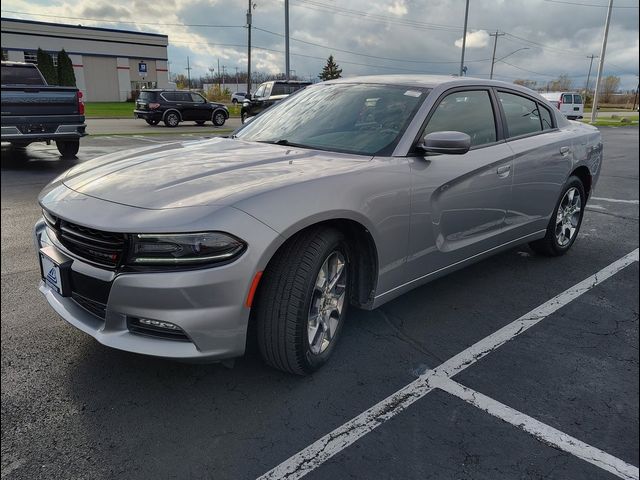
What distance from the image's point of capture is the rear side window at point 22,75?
7.46 metres

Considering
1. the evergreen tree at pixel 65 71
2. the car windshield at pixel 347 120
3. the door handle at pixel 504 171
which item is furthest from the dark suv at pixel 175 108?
the door handle at pixel 504 171

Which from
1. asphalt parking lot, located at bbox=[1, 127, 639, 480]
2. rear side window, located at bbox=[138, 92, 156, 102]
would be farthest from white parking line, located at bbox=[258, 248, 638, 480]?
rear side window, located at bbox=[138, 92, 156, 102]

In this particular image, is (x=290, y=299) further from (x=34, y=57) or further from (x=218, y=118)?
(x=218, y=118)

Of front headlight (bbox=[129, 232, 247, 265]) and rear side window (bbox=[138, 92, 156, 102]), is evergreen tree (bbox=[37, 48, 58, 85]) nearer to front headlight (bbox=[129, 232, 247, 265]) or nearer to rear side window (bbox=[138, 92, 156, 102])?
front headlight (bbox=[129, 232, 247, 265])

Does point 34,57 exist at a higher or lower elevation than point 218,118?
higher

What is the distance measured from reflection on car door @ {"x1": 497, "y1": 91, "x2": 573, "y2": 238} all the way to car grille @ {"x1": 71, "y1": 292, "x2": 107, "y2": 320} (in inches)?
115

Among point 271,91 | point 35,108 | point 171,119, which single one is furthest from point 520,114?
point 171,119

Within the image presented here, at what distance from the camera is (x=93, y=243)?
7.39 feet

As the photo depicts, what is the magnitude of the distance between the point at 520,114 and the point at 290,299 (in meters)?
2.90

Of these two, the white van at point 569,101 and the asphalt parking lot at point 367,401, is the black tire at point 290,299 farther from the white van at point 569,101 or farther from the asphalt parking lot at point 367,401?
the white van at point 569,101

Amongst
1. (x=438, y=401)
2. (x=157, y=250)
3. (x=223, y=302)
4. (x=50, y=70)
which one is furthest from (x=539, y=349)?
(x=50, y=70)

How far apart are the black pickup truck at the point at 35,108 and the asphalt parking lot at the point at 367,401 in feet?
11.7

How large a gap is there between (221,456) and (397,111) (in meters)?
2.29

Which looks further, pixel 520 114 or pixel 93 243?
pixel 520 114
